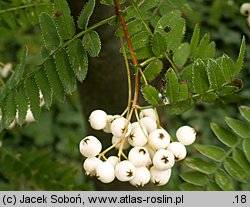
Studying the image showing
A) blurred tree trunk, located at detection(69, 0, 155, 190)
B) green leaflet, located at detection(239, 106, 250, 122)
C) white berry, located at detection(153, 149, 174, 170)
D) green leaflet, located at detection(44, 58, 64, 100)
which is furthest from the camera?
blurred tree trunk, located at detection(69, 0, 155, 190)

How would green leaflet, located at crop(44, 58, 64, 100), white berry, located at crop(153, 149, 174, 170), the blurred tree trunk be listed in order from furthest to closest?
the blurred tree trunk
green leaflet, located at crop(44, 58, 64, 100)
white berry, located at crop(153, 149, 174, 170)

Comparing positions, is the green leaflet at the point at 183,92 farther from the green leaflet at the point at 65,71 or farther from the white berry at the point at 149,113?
the green leaflet at the point at 65,71

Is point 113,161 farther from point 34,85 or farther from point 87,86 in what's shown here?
point 87,86

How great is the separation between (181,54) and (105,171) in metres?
0.23

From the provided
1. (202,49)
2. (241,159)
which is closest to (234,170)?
(241,159)

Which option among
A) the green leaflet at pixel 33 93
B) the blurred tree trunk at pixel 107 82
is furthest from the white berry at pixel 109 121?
the blurred tree trunk at pixel 107 82

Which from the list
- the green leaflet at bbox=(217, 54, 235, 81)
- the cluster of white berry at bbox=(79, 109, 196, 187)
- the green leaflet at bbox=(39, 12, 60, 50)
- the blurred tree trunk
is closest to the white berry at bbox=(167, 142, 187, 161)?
the cluster of white berry at bbox=(79, 109, 196, 187)

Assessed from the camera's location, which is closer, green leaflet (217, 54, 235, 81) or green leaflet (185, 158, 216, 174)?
green leaflet (217, 54, 235, 81)

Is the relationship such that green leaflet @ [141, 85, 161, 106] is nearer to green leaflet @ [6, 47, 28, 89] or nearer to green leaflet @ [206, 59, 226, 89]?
green leaflet @ [206, 59, 226, 89]

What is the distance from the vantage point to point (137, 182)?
67cm

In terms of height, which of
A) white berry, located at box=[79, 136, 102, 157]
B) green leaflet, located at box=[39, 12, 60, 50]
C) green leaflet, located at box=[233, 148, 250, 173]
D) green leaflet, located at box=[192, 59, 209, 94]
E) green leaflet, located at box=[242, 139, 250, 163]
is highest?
green leaflet, located at box=[39, 12, 60, 50]

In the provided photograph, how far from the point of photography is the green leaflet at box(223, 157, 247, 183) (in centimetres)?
90

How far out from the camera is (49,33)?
73cm

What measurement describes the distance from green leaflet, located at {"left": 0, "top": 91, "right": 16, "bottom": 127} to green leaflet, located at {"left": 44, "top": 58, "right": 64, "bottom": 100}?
71mm
